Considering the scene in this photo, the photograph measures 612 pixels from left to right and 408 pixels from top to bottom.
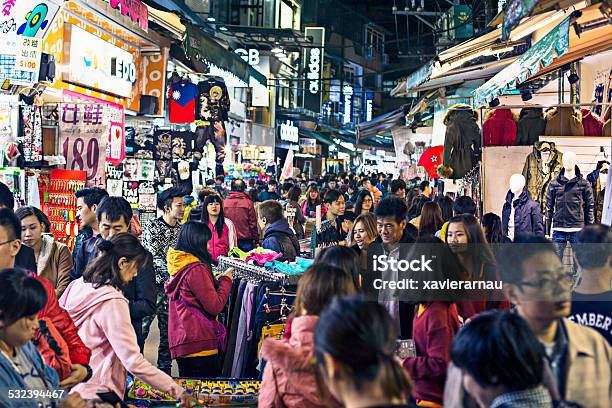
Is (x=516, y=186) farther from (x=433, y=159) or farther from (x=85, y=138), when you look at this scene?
(x=433, y=159)

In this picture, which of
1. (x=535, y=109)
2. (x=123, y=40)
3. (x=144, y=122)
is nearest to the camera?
(x=535, y=109)

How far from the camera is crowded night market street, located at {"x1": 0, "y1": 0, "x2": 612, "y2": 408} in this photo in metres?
3.23

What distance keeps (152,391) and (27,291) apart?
130 inches

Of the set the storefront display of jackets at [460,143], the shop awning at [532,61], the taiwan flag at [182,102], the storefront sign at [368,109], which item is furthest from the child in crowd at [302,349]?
the storefront sign at [368,109]

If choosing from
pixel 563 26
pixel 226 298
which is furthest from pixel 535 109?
pixel 226 298

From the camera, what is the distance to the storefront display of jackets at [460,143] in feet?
36.9

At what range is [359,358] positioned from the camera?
2504 millimetres

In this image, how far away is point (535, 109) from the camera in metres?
10.9

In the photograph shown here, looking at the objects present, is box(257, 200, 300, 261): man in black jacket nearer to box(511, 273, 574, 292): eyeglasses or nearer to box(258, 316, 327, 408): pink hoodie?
box(258, 316, 327, 408): pink hoodie

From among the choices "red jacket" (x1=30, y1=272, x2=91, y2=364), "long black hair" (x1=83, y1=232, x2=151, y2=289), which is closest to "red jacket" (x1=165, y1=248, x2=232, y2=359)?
"long black hair" (x1=83, y1=232, x2=151, y2=289)

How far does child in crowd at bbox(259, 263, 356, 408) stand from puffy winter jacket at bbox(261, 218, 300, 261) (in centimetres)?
462

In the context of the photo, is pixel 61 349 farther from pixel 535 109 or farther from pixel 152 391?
pixel 535 109

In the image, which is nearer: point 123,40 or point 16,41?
point 16,41

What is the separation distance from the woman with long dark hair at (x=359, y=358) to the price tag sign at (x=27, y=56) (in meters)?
6.45
